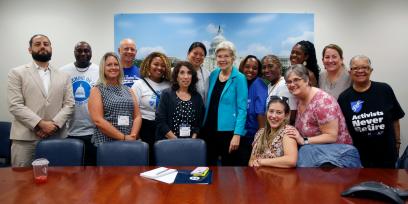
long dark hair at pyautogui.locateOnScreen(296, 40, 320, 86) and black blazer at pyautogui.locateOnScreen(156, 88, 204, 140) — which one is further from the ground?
long dark hair at pyautogui.locateOnScreen(296, 40, 320, 86)

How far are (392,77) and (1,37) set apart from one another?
573 cm

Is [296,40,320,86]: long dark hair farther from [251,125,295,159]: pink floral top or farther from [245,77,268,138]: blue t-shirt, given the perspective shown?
[251,125,295,159]: pink floral top

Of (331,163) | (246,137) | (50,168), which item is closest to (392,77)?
(246,137)

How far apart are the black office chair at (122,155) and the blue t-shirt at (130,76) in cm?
110

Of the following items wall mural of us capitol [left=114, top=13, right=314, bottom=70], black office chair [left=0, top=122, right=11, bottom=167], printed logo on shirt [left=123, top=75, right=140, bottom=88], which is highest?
wall mural of us capitol [left=114, top=13, right=314, bottom=70]

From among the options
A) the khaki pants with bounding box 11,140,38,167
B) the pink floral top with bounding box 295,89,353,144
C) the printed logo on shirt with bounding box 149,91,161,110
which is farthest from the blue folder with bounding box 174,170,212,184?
the khaki pants with bounding box 11,140,38,167

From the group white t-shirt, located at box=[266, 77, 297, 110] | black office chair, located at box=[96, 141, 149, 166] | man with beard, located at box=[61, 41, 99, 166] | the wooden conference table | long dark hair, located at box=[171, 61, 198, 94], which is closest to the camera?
the wooden conference table

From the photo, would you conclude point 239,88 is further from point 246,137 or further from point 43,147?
point 43,147

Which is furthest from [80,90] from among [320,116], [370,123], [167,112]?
[370,123]

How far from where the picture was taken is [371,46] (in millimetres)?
4719

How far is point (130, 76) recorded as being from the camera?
377cm

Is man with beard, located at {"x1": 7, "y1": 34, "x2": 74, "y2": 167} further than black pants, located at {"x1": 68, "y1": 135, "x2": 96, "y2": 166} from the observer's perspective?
No

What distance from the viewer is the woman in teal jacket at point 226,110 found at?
128 inches

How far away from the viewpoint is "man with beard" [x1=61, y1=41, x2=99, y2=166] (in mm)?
3604
